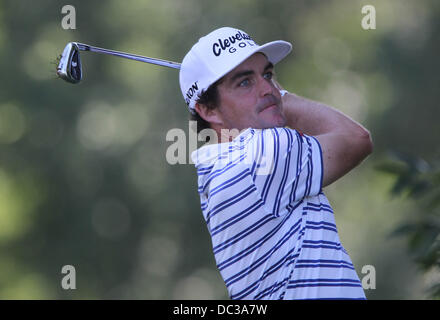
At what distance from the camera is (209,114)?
2650 millimetres

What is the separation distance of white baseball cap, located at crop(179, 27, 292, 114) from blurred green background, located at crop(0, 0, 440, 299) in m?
7.46

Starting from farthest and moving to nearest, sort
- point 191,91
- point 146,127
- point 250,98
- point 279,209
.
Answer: point 146,127, point 191,91, point 250,98, point 279,209

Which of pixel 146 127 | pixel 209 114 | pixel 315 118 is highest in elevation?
pixel 146 127

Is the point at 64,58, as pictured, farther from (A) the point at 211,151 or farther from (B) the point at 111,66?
(B) the point at 111,66

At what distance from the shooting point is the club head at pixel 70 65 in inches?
109

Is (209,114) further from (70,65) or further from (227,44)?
(70,65)

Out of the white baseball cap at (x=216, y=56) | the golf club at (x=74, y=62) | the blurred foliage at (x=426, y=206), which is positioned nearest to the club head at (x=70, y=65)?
the golf club at (x=74, y=62)

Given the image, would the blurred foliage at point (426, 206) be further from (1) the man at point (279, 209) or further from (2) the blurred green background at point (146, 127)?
(2) the blurred green background at point (146, 127)

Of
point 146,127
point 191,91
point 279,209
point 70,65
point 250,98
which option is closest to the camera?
point 279,209

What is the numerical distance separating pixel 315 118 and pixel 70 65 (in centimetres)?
91

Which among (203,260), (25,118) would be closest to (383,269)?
(203,260)

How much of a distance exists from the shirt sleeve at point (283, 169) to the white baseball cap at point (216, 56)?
34 centimetres

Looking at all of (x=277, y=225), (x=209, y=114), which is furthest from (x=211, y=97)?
(x=277, y=225)

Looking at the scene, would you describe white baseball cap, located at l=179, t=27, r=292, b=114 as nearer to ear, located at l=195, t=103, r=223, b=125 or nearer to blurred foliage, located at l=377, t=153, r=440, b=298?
ear, located at l=195, t=103, r=223, b=125
